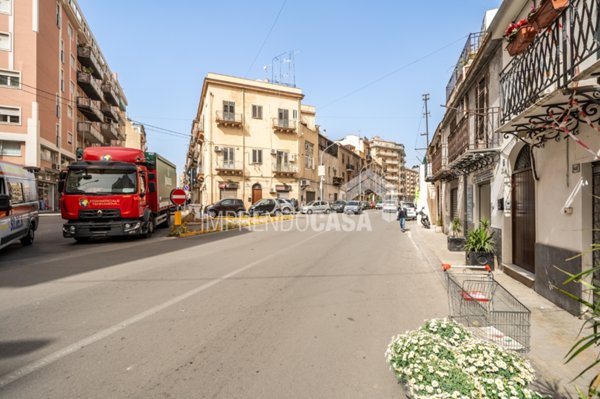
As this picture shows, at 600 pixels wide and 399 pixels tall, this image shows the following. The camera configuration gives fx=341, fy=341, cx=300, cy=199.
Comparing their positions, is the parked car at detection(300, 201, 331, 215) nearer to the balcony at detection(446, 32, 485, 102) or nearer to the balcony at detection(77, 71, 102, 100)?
the balcony at detection(446, 32, 485, 102)

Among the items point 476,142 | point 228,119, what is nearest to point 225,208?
point 228,119

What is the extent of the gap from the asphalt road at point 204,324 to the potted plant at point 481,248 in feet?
3.61

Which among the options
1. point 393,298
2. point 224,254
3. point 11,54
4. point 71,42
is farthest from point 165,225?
point 71,42

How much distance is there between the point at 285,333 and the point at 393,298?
8.48ft

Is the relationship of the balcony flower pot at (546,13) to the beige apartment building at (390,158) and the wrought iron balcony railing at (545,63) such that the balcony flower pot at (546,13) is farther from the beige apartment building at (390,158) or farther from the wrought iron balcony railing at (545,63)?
the beige apartment building at (390,158)

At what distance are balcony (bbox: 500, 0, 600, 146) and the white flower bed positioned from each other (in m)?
3.06

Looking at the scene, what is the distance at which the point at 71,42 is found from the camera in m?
39.4

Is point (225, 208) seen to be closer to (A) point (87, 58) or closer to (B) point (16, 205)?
(B) point (16, 205)

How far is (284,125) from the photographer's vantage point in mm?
43094

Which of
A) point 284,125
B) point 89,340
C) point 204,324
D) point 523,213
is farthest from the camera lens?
point 284,125

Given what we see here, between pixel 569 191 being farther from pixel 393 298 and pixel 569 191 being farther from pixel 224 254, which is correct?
pixel 224 254

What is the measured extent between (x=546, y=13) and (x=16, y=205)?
14115 mm

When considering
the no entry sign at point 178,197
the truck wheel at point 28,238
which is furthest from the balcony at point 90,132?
the truck wheel at point 28,238

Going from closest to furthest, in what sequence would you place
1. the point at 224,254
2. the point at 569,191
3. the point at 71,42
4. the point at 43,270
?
the point at 569,191 < the point at 43,270 < the point at 224,254 < the point at 71,42
